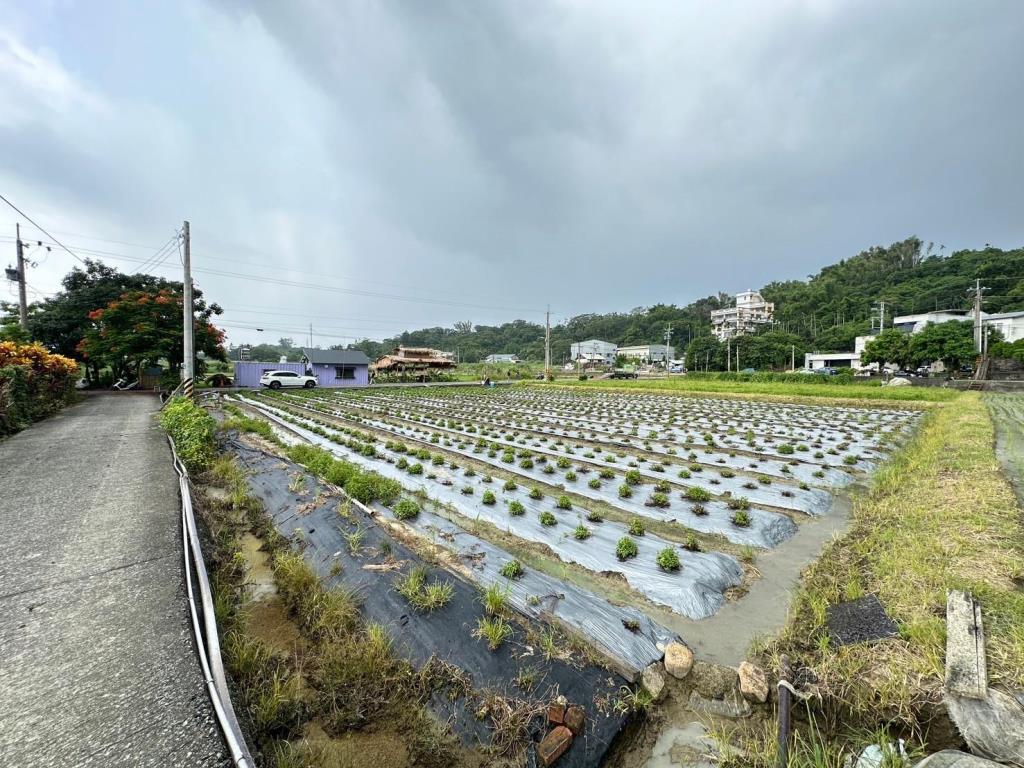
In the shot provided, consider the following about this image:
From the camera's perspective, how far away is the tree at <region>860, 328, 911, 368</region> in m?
32.6

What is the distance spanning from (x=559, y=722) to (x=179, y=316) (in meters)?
28.5

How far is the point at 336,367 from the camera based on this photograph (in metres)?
35.7

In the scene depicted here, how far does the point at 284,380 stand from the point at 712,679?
31793 millimetres

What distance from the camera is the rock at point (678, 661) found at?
264cm

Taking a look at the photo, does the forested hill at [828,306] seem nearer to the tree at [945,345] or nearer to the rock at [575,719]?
the tree at [945,345]

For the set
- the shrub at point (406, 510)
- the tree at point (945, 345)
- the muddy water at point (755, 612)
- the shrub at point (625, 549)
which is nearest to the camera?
the muddy water at point (755, 612)

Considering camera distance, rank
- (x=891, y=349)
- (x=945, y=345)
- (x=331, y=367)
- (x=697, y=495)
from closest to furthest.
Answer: (x=697, y=495), (x=945, y=345), (x=891, y=349), (x=331, y=367)

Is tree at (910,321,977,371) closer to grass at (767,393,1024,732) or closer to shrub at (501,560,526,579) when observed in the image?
grass at (767,393,1024,732)

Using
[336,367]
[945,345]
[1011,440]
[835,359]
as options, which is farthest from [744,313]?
[1011,440]

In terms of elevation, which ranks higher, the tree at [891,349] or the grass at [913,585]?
the tree at [891,349]

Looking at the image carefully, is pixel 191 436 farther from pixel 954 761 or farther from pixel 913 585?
pixel 913 585

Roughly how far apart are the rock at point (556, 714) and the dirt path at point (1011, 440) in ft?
20.0

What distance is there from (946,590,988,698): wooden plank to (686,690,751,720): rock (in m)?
1.02

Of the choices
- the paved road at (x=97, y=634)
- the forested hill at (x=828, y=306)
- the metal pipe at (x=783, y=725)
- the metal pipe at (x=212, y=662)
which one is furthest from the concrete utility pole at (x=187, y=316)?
the forested hill at (x=828, y=306)
